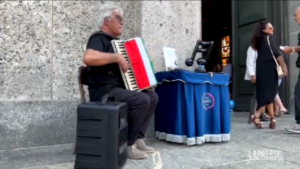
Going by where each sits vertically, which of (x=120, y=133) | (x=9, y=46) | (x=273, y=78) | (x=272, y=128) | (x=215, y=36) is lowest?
(x=272, y=128)

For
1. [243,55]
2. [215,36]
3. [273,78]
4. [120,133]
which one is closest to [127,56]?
[120,133]

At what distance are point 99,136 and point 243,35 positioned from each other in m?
5.85

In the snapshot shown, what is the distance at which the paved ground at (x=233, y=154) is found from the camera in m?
2.91

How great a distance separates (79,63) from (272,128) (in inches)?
130

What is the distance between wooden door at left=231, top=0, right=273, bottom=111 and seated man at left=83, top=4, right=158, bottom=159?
4.71 meters

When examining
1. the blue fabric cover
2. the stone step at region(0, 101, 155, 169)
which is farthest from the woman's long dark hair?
the stone step at region(0, 101, 155, 169)

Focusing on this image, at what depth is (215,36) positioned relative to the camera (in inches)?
Result: 559

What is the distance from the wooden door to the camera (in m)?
6.95

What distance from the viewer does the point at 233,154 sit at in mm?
3328

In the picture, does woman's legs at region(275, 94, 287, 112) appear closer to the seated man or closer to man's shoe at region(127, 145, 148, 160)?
the seated man

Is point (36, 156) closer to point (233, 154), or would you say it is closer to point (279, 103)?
point (233, 154)

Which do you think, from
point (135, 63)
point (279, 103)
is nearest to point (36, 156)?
point (135, 63)

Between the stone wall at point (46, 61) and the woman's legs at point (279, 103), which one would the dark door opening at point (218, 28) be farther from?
the stone wall at point (46, 61)

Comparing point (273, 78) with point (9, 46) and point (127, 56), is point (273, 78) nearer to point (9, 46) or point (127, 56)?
point (127, 56)
